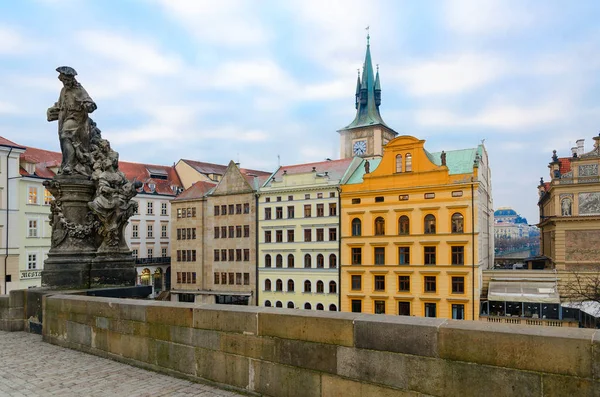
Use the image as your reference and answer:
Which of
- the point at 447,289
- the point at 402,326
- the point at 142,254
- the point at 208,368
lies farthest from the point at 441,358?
the point at 142,254

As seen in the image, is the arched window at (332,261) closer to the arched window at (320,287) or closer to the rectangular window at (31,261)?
the arched window at (320,287)

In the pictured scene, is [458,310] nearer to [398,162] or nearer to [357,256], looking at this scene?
[357,256]

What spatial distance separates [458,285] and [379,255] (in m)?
7.18

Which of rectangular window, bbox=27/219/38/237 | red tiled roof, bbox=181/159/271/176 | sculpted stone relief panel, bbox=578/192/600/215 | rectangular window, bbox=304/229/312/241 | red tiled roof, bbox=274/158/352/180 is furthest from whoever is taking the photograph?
red tiled roof, bbox=181/159/271/176

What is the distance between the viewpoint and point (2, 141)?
130 ft

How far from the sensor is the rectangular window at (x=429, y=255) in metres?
39.3

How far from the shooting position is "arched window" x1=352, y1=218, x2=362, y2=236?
139 ft

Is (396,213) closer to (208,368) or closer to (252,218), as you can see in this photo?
(252,218)

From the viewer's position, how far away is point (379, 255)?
137 ft

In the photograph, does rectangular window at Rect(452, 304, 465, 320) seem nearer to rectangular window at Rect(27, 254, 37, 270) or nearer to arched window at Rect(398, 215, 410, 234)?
arched window at Rect(398, 215, 410, 234)

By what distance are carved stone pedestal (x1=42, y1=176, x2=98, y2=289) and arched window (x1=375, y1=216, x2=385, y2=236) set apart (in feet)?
110

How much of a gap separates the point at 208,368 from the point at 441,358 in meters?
3.09

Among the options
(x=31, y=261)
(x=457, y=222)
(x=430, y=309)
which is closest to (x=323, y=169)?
(x=457, y=222)

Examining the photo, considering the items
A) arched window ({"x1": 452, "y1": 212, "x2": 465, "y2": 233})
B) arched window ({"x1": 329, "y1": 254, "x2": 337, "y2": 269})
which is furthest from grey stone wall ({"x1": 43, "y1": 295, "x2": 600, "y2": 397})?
arched window ({"x1": 329, "y1": 254, "x2": 337, "y2": 269})
